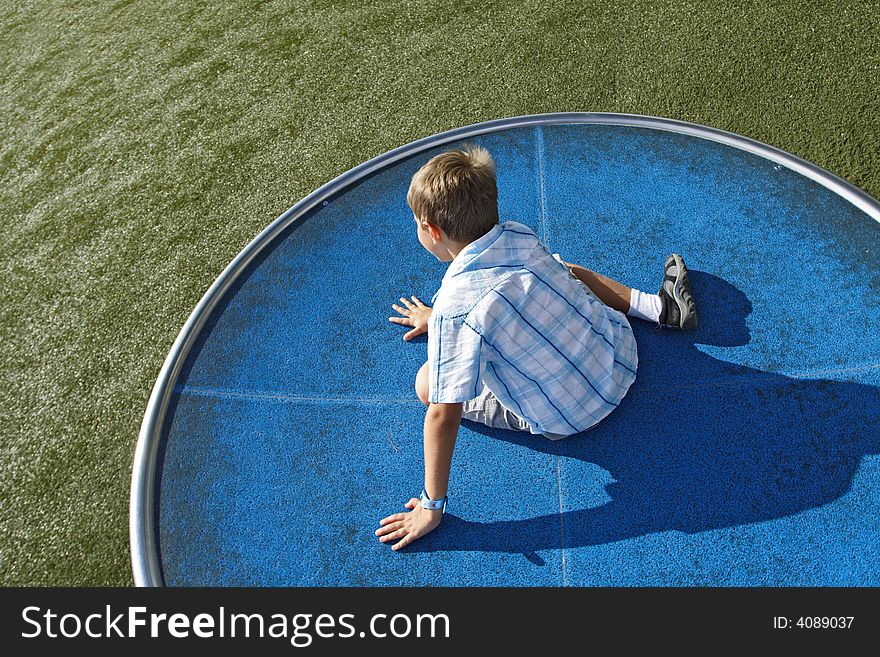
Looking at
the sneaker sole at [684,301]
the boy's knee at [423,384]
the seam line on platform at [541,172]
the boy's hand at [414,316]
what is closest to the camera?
the boy's knee at [423,384]

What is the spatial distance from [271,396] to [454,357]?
1287mm

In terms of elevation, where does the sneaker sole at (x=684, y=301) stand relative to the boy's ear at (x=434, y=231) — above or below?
below

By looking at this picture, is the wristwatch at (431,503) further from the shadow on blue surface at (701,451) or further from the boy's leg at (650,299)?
the boy's leg at (650,299)

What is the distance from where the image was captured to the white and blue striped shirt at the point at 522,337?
232 cm

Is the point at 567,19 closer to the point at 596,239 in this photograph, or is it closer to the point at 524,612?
the point at 596,239

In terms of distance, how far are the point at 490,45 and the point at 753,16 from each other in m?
1.68

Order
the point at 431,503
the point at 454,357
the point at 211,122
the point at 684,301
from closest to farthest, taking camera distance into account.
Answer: the point at 454,357, the point at 431,503, the point at 684,301, the point at 211,122

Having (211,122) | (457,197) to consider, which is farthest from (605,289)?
(211,122)

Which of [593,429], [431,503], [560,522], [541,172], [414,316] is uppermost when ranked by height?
[541,172]

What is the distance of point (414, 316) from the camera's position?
3.44 metres

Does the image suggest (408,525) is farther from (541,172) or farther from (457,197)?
(541,172)

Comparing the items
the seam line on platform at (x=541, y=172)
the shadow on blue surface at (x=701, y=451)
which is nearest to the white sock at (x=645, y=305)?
the shadow on blue surface at (x=701, y=451)

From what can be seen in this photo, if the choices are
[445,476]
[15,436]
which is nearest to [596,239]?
[445,476]

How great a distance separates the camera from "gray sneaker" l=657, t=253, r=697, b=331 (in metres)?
3.22
